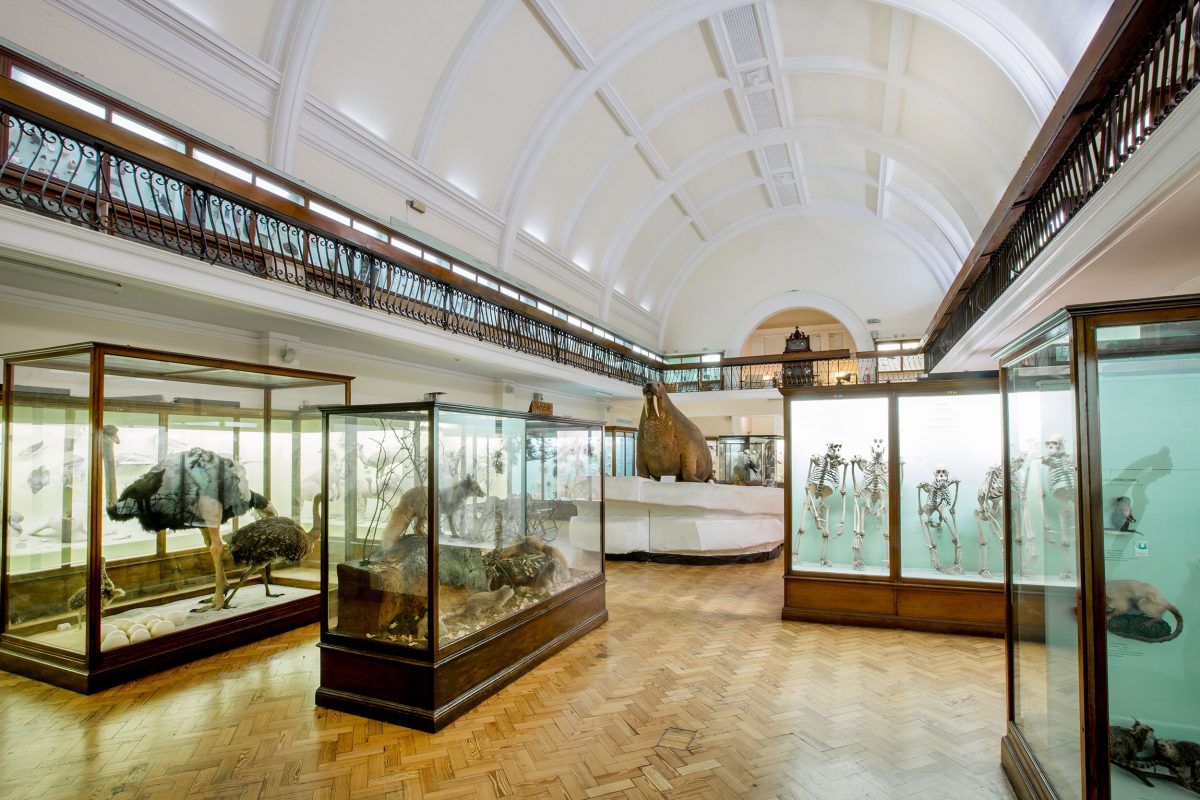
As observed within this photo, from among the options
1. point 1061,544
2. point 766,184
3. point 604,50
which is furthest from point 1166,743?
point 766,184

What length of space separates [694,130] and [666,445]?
991cm

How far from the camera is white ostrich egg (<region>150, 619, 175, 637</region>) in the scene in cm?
428

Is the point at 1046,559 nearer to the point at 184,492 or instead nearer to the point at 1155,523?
the point at 1155,523

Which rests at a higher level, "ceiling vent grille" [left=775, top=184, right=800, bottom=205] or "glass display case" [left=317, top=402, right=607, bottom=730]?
"ceiling vent grille" [left=775, top=184, right=800, bottom=205]

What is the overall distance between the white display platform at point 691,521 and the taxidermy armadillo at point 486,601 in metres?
4.58

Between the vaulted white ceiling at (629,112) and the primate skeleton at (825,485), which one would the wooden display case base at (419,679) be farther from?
the vaulted white ceiling at (629,112)

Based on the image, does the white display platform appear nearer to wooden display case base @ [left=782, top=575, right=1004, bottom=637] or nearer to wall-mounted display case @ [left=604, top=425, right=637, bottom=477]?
wooden display case base @ [left=782, top=575, right=1004, bottom=637]

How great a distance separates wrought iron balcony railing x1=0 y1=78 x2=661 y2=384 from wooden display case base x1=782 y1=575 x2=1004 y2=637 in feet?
18.4

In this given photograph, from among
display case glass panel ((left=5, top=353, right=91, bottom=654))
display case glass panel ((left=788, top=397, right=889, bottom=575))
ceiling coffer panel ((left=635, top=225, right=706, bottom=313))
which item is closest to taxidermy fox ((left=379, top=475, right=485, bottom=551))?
display case glass panel ((left=5, top=353, right=91, bottom=654))

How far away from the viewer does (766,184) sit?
707 inches

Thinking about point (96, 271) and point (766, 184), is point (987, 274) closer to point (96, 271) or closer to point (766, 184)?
point (96, 271)

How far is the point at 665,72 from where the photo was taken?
12.7m

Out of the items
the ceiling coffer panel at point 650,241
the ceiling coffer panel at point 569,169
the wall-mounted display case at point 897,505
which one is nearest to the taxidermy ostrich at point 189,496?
the wall-mounted display case at point 897,505

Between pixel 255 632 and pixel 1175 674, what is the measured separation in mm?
6102
